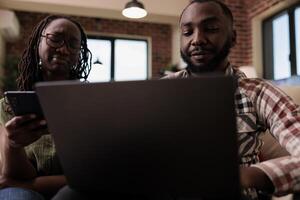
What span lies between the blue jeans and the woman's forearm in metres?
0.06

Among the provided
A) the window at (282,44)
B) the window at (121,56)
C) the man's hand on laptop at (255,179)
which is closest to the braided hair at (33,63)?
the man's hand on laptop at (255,179)

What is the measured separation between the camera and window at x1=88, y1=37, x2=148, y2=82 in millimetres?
6176

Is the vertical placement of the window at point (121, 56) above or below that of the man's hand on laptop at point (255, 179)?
above

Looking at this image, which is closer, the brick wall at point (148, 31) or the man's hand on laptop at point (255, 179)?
the man's hand on laptop at point (255, 179)

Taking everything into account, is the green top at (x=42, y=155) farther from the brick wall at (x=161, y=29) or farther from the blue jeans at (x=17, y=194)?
the brick wall at (x=161, y=29)

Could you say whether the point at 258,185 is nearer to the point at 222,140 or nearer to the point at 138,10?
the point at 222,140

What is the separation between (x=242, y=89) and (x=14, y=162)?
0.70 m

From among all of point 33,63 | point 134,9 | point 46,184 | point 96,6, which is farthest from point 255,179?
point 96,6

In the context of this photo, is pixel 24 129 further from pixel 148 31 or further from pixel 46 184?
pixel 148 31

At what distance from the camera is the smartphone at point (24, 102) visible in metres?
0.80

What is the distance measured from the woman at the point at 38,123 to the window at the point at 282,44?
3304 mm

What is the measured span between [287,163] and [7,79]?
470 cm

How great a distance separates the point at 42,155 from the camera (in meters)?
1.15

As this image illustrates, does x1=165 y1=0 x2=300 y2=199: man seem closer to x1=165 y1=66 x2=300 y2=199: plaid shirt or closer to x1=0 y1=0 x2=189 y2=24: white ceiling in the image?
x1=165 y1=66 x2=300 y2=199: plaid shirt
